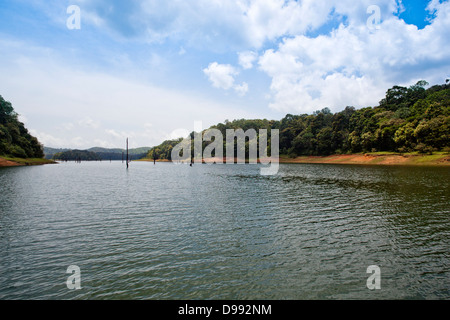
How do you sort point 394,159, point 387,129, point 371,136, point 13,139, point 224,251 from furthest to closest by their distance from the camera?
1. point 13,139
2. point 371,136
3. point 387,129
4. point 394,159
5. point 224,251

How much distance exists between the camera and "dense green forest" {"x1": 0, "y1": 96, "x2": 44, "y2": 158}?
95438 mm

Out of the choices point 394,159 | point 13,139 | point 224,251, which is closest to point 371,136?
point 394,159

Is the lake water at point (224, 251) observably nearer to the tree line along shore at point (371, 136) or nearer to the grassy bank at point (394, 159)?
the grassy bank at point (394, 159)

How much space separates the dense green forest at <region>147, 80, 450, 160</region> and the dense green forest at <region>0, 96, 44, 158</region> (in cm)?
13641

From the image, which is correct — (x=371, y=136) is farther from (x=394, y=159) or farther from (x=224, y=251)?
(x=224, y=251)

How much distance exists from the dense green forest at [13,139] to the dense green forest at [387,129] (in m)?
136

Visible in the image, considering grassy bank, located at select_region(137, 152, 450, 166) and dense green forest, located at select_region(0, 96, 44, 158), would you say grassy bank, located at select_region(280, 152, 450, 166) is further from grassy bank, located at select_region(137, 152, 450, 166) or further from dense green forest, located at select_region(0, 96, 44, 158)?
dense green forest, located at select_region(0, 96, 44, 158)

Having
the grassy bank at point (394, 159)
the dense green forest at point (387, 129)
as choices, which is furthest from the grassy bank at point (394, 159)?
the dense green forest at point (387, 129)

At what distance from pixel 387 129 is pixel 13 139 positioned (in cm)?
16384

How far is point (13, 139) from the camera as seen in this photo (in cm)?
10681

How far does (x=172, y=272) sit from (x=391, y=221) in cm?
1516

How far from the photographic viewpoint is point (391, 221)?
52.4ft
